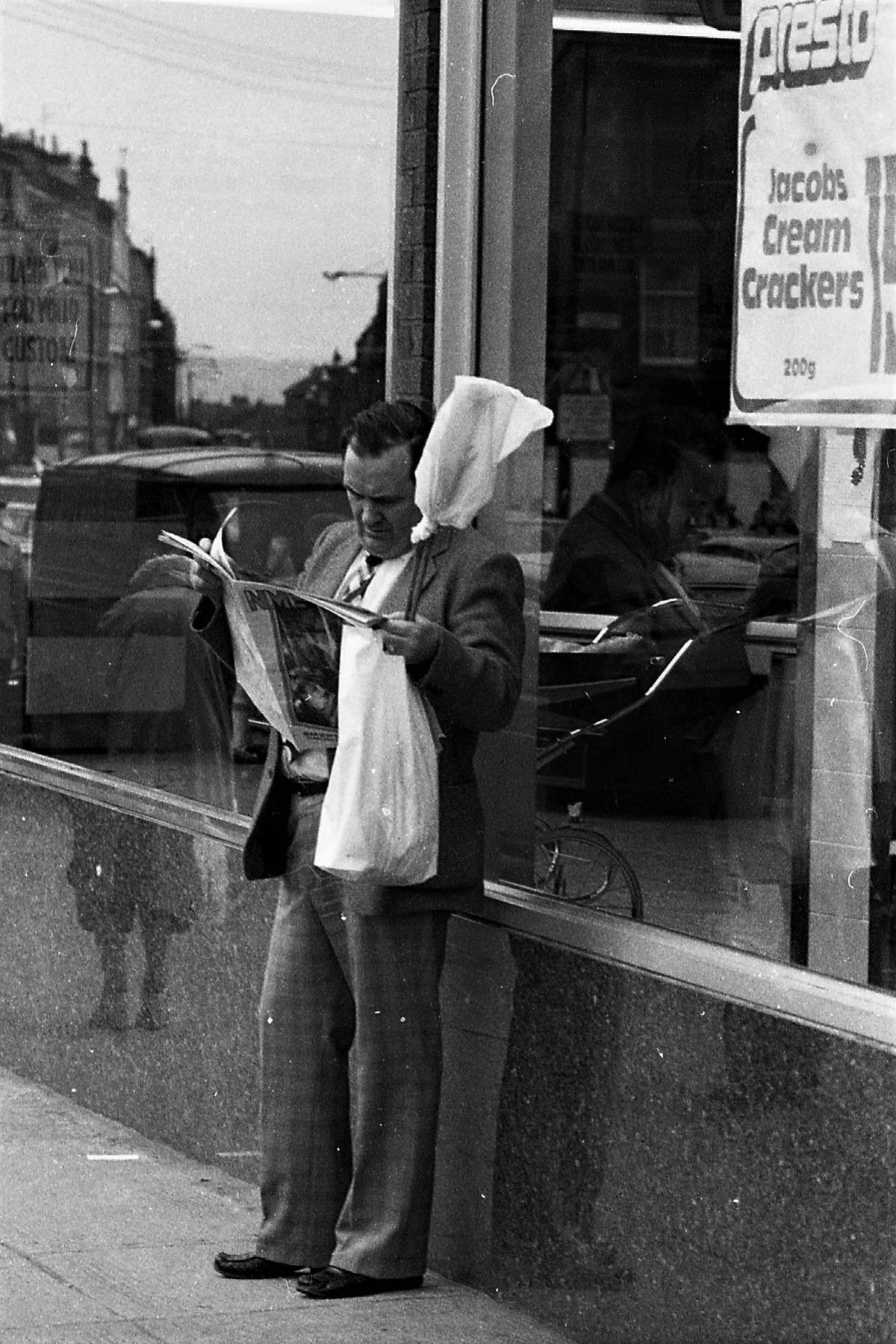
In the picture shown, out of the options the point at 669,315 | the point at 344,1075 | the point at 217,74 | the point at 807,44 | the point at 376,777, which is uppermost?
the point at 217,74

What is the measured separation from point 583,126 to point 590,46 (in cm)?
102

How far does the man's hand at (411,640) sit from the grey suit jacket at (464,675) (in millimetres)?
49

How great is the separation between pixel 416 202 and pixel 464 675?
1495 millimetres

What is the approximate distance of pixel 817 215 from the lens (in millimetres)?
4676

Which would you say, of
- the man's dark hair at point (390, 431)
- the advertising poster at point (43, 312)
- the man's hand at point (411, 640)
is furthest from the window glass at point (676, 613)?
the advertising poster at point (43, 312)

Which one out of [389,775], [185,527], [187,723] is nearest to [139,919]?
[187,723]

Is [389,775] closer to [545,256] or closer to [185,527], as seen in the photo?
[545,256]

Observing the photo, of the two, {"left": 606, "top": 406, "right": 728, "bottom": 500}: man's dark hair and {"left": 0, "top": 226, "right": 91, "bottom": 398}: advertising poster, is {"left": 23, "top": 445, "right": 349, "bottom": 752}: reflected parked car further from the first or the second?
{"left": 606, "top": 406, "right": 728, "bottom": 500}: man's dark hair

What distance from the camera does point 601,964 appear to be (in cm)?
491

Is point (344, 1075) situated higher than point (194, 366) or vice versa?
point (194, 366)

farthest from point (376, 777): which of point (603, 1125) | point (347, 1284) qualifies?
point (347, 1284)

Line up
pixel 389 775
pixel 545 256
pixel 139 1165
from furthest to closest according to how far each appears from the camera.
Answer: pixel 139 1165 → pixel 545 256 → pixel 389 775

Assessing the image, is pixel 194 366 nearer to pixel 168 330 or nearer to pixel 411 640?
pixel 168 330

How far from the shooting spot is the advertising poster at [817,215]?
4.53 metres
